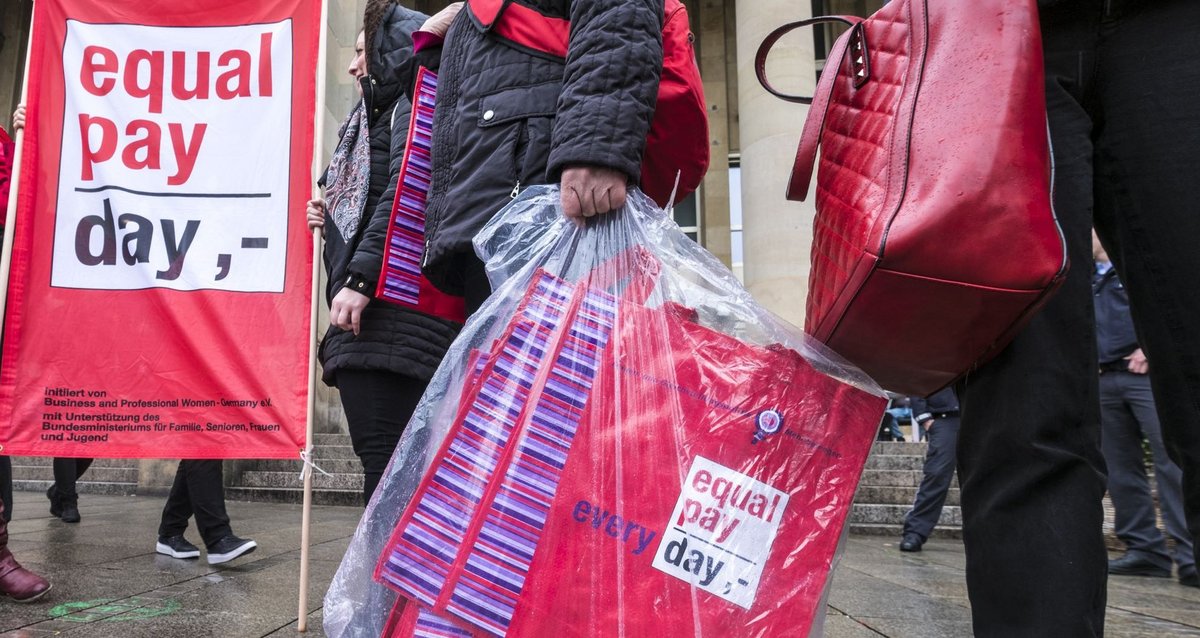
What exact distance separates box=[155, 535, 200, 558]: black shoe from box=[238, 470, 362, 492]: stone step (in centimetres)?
330

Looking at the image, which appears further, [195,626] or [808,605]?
[195,626]

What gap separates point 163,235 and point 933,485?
4320 mm

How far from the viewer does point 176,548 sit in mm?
3652

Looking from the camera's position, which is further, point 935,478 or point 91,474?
point 91,474

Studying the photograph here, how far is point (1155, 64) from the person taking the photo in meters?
1.22

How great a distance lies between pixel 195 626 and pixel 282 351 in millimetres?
964

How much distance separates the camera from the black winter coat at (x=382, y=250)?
2.05 metres

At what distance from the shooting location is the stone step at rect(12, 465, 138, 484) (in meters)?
8.39

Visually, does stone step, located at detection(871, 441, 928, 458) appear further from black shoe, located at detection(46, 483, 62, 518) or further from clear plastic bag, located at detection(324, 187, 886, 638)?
clear plastic bag, located at detection(324, 187, 886, 638)

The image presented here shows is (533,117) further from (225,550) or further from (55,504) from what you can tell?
(55,504)

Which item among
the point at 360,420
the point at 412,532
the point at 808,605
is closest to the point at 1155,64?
the point at 808,605

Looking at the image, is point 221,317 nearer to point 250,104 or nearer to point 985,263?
point 250,104

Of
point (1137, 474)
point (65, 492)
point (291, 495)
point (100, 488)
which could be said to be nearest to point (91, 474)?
point (100, 488)

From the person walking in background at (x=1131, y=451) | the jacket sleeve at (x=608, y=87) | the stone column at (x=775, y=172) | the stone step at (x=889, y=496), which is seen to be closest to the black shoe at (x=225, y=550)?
the jacket sleeve at (x=608, y=87)
